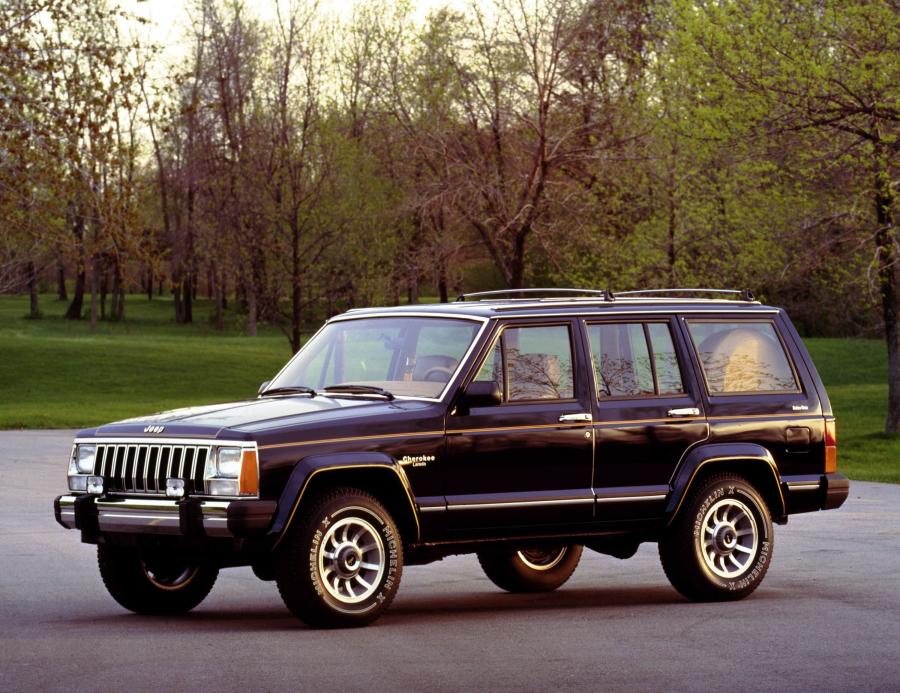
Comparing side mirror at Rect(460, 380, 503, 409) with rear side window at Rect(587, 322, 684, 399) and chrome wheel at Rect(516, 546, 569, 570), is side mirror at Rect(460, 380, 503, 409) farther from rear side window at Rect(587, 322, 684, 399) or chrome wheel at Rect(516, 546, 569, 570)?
chrome wheel at Rect(516, 546, 569, 570)

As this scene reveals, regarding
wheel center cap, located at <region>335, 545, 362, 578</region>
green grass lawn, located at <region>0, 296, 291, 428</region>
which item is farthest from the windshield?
green grass lawn, located at <region>0, 296, 291, 428</region>

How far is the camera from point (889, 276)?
93.4 feet

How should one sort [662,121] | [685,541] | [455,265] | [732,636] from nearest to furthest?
[732,636], [685,541], [662,121], [455,265]

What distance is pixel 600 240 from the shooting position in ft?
123

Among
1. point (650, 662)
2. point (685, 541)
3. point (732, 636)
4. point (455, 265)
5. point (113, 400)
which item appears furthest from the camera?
point (113, 400)

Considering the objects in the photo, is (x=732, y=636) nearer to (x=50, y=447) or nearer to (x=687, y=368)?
(x=687, y=368)

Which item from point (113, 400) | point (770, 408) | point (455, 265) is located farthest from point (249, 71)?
point (770, 408)

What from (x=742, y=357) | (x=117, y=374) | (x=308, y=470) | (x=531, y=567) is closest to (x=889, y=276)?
(x=742, y=357)

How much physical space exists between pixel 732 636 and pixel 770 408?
2.37m

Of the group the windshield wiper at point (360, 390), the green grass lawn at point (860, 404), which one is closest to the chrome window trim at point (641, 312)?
the windshield wiper at point (360, 390)

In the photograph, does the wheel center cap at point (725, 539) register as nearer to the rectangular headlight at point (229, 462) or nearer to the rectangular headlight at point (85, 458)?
the rectangular headlight at point (229, 462)

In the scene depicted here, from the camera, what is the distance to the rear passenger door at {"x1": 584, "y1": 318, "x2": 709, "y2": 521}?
1059 cm

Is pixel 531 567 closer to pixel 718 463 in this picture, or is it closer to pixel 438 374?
pixel 718 463

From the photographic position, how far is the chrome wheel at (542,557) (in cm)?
1185
